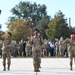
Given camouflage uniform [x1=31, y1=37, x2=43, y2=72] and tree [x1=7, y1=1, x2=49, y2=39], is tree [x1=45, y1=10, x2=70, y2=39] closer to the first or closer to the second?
tree [x1=7, y1=1, x2=49, y2=39]

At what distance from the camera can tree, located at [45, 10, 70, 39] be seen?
76688 millimetres

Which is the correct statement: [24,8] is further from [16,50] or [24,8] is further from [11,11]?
[16,50]

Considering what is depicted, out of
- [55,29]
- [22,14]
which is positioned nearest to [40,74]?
[55,29]

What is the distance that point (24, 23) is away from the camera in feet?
270

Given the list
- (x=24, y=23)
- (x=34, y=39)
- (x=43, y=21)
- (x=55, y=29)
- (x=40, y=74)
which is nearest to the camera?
(x=40, y=74)

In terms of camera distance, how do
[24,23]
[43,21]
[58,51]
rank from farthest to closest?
[43,21]
[24,23]
[58,51]

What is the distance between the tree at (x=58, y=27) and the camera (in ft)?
252

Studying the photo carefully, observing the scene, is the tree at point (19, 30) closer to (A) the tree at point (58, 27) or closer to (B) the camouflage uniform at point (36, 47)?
(A) the tree at point (58, 27)

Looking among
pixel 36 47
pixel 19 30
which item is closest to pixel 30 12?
pixel 19 30

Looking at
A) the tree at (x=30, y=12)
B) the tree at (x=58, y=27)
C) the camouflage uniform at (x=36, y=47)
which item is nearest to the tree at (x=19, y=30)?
the tree at (x=58, y=27)

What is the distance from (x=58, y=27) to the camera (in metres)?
77.2

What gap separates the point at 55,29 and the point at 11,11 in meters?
38.9

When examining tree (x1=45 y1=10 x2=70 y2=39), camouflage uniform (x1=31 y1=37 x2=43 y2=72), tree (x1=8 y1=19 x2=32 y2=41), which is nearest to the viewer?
camouflage uniform (x1=31 y1=37 x2=43 y2=72)

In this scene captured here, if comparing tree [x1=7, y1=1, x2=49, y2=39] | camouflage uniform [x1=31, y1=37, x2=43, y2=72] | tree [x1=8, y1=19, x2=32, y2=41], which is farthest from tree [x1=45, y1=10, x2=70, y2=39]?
camouflage uniform [x1=31, y1=37, x2=43, y2=72]
